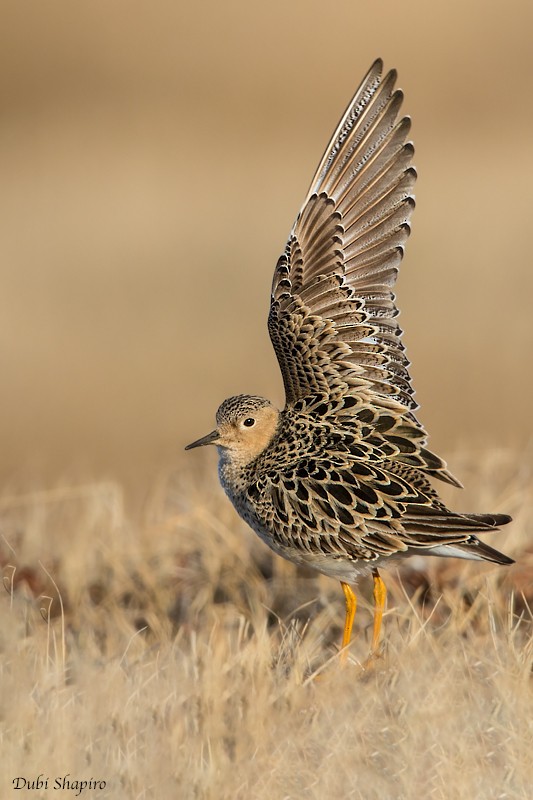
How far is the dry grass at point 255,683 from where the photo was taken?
123 inches

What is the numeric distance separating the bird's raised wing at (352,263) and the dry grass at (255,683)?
0.86 metres

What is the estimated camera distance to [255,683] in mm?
3621

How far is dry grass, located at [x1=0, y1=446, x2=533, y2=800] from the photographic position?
3.13 m

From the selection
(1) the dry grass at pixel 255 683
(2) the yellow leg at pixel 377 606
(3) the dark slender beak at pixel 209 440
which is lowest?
Result: (1) the dry grass at pixel 255 683

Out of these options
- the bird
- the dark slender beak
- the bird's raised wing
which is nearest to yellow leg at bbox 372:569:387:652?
the bird

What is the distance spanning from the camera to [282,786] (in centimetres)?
310

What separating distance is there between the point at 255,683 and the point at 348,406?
3.87 feet

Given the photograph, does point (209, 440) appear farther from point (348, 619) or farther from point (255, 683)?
point (255, 683)

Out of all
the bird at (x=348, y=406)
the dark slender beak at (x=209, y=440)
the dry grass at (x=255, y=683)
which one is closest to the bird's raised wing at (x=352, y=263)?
the bird at (x=348, y=406)

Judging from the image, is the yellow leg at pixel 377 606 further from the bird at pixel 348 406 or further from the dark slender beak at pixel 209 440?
the dark slender beak at pixel 209 440

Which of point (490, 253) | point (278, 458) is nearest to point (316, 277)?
point (278, 458)

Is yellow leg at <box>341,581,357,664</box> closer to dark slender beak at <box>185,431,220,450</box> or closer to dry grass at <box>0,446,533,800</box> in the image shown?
dry grass at <box>0,446,533,800</box>

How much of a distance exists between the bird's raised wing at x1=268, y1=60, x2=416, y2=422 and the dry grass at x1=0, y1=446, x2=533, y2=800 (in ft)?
2.83

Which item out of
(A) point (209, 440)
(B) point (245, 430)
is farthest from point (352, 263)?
(A) point (209, 440)
